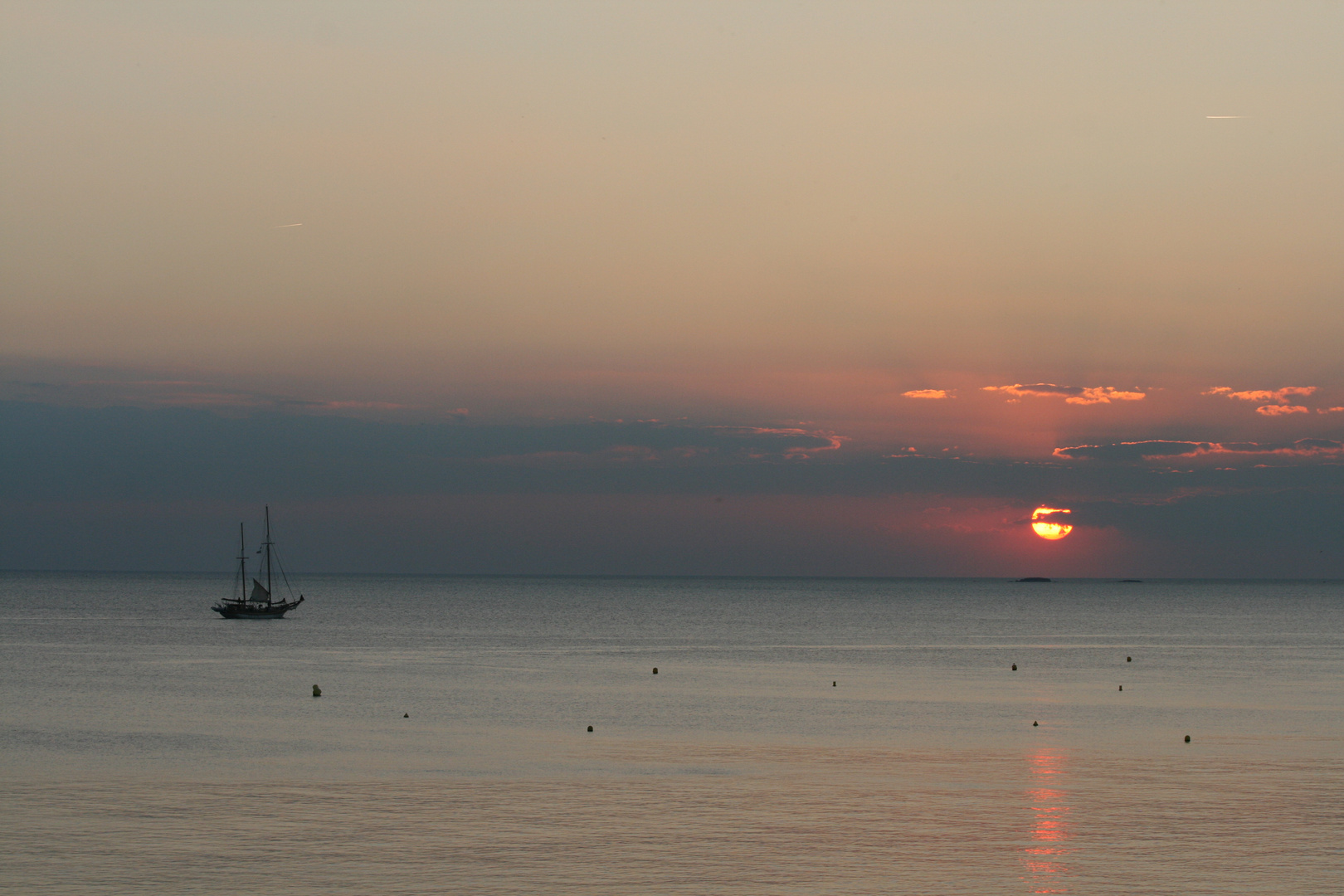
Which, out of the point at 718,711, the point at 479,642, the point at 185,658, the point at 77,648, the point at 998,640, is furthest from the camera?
the point at 998,640

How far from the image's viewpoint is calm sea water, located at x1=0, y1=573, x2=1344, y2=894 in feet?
117

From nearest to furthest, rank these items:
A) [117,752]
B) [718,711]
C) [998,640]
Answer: [117,752] → [718,711] → [998,640]

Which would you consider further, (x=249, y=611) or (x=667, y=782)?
(x=249, y=611)

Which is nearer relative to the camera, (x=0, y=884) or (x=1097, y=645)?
(x=0, y=884)

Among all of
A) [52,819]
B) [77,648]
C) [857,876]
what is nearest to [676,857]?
[857,876]

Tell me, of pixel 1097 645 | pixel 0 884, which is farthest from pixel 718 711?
pixel 1097 645

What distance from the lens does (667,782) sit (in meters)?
50.2

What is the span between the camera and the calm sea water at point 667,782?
35.6 meters

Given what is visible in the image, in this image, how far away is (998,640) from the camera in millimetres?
164250

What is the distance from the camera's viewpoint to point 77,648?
433 ft

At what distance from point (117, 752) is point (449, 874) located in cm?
2848

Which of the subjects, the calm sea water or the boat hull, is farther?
the boat hull

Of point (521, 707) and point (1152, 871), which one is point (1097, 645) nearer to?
point (521, 707)

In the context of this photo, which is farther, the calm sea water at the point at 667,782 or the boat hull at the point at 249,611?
the boat hull at the point at 249,611
